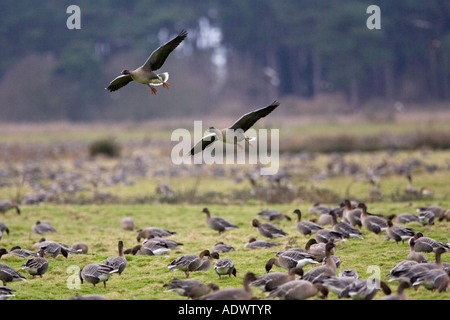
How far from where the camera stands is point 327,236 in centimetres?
1123

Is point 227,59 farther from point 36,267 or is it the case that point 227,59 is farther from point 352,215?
point 36,267

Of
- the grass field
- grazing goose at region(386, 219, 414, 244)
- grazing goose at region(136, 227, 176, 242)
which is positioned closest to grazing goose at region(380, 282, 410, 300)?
the grass field

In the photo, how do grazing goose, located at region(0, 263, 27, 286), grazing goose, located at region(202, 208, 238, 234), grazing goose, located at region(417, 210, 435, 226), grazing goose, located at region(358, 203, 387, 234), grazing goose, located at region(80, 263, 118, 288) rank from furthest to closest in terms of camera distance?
grazing goose, located at region(202, 208, 238, 234), grazing goose, located at region(417, 210, 435, 226), grazing goose, located at region(358, 203, 387, 234), grazing goose, located at region(0, 263, 27, 286), grazing goose, located at region(80, 263, 118, 288)

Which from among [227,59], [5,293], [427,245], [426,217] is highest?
[227,59]

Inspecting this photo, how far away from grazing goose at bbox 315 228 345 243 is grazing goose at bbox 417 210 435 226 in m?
2.12

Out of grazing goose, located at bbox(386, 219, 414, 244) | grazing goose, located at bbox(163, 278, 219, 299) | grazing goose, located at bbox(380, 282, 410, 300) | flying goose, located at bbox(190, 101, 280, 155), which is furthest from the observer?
grazing goose, located at bbox(386, 219, 414, 244)

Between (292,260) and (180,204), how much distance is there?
900cm

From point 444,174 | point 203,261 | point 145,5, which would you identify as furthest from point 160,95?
point 203,261

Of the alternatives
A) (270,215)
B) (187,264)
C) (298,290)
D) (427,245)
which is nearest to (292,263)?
(187,264)

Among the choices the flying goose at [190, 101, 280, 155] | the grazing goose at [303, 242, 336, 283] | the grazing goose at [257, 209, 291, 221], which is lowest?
the grazing goose at [303, 242, 336, 283]

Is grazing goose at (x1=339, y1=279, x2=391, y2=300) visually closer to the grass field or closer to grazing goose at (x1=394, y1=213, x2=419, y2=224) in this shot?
the grass field

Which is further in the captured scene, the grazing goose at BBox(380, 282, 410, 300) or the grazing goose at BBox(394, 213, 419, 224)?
the grazing goose at BBox(394, 213, 419, 224)

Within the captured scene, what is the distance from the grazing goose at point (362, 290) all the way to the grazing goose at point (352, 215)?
479 cm

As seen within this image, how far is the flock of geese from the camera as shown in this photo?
7.98 m
